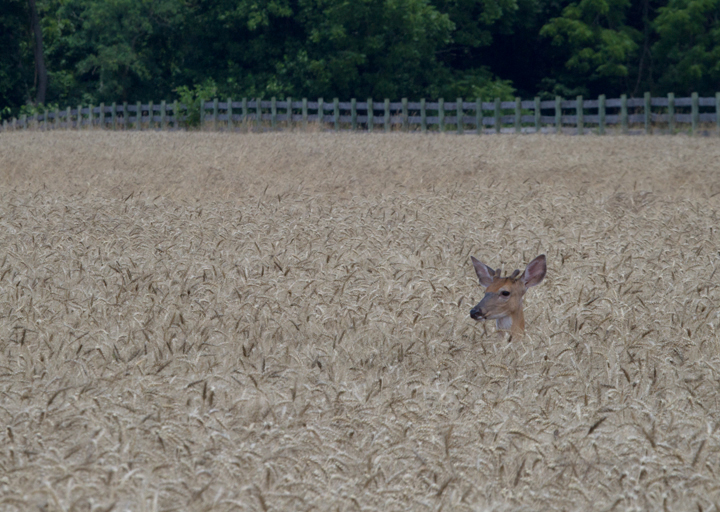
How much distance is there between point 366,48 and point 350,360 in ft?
127

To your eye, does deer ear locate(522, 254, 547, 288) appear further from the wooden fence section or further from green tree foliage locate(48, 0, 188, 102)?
green tree foliage locate(48, 0, 188, 102)

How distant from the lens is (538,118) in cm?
3428

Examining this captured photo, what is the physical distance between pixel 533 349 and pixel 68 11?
162ft

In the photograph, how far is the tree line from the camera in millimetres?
42625

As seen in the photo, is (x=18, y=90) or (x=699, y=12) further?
(x=18, y=90)

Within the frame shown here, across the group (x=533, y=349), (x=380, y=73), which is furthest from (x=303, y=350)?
(x=380, y=73)

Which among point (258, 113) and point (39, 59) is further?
point (39, 59)

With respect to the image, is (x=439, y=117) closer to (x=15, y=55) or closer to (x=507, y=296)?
(x=15, y=55)

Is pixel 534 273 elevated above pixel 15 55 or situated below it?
below

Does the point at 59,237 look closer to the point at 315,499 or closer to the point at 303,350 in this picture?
the point at 303,350

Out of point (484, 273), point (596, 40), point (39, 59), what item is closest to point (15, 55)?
point (39, 59)

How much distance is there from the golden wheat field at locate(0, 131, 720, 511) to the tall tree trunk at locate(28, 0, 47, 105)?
42935mm

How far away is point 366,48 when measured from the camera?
4225 cm

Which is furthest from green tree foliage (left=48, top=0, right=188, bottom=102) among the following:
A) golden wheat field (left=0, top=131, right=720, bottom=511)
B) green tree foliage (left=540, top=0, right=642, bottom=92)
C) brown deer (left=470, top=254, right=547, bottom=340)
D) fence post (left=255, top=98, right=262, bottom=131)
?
brown deer (left=470, top=254, right=547, bottom=340)
